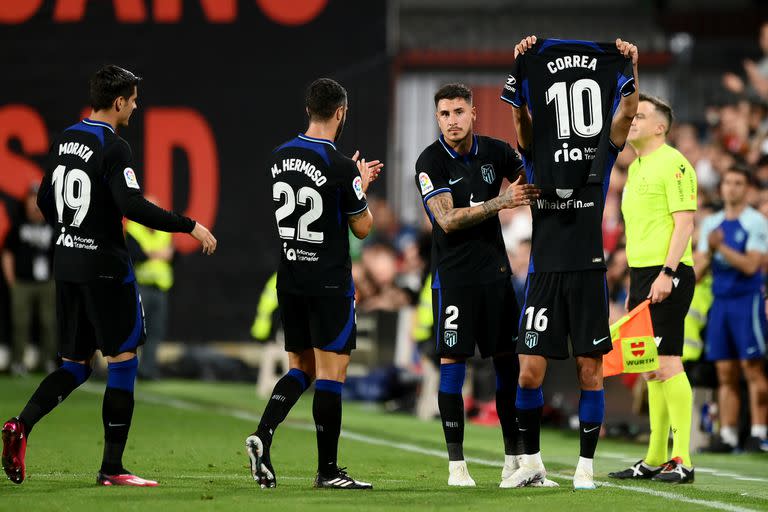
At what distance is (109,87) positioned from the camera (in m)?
7.20

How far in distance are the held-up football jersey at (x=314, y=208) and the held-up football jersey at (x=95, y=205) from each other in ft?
1.79

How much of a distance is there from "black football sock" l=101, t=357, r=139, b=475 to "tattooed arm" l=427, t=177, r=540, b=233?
6.06 ft

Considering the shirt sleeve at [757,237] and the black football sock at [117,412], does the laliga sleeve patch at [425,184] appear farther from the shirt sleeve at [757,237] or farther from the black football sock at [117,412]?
the shirt sleeve at [757,237]

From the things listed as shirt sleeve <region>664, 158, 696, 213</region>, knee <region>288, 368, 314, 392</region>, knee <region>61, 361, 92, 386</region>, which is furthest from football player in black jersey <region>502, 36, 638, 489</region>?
knee <region>61, 361, 92, 386</region>

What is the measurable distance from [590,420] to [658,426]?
3.90ft

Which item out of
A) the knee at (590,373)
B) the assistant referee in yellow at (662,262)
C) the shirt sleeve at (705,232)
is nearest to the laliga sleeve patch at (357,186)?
the knee at (590,373)

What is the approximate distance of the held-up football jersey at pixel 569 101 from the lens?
715 centimetres

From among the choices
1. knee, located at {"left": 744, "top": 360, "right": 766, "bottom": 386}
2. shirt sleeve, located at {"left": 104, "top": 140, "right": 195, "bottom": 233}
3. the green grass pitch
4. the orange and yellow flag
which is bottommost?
the green grass pitch

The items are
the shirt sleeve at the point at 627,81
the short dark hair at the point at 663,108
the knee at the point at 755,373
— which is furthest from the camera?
the knee at the point at 755,373

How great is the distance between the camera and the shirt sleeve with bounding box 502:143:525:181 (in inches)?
301

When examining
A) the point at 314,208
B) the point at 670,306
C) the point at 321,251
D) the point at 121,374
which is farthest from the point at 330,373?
the point at 670,306

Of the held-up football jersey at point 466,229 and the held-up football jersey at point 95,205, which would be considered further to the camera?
the held-up football jersey at point 466,229

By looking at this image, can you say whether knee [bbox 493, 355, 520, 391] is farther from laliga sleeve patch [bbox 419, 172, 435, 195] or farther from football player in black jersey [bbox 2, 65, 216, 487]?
football player in black jersey [bbox 2, 65, 216, 487]

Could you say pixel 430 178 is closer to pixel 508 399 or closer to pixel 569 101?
pixel 569 101
